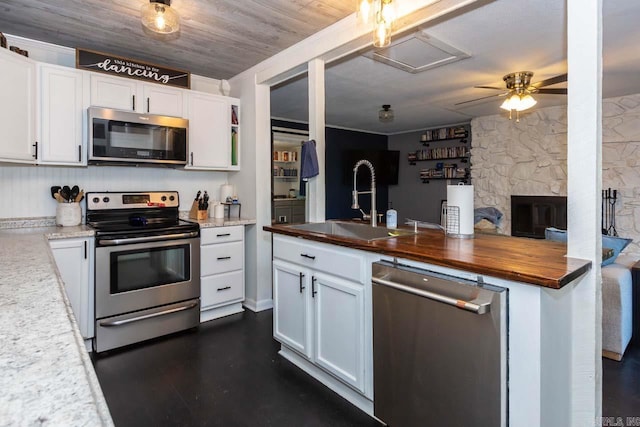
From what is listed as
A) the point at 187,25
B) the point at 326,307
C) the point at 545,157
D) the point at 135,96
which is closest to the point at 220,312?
the point at 326,307

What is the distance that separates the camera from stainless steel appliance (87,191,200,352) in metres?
2.62

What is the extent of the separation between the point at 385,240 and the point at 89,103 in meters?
2.51

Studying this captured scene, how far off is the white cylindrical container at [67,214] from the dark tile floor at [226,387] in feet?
3.44

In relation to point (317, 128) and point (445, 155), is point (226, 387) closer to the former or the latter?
point (317, 128)

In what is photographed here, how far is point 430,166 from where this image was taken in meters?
6.47

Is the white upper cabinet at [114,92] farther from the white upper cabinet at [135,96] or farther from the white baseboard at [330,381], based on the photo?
the white baseboard at [330,381]

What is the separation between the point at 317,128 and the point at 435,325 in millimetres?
1816

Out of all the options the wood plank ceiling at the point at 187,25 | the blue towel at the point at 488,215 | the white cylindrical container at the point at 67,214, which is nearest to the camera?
the wood plank ceiling at the point at 187,25

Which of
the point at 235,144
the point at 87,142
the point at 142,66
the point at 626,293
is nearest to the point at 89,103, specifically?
the point at 87,142

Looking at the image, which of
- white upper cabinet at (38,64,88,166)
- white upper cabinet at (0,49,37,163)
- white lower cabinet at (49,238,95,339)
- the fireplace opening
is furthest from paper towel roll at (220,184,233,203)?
the fireplace opening

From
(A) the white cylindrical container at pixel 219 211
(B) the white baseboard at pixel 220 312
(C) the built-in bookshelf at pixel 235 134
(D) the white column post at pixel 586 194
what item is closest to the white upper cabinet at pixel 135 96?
(C) the built-in bookshelf at pixel 235 134

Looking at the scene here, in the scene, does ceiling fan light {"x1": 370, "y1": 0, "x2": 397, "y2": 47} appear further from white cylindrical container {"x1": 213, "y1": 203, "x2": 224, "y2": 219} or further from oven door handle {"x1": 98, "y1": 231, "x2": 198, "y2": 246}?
white cylindrical container {"x1": 213, "y1": 203, "x2": 224, "y2": 219}

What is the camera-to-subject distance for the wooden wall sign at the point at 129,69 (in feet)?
9.28

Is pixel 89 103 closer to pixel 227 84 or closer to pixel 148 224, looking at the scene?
pixel 148 224
